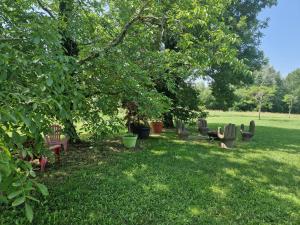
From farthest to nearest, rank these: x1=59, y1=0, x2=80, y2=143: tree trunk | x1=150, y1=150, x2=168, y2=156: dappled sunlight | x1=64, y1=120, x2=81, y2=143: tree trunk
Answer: x1=150, y1=150, x2=168, y2=156: dappled sunlight
x1=59, y1=0, x2=80, y2=143: tree trunk
x1=64, y1=120, x2=81, y2=143: tree trunk

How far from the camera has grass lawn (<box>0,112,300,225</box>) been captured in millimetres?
3764

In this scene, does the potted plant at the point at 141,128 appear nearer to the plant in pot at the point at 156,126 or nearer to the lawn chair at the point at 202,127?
the plant in pot at the point at 156,126

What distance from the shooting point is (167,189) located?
15.5 feet

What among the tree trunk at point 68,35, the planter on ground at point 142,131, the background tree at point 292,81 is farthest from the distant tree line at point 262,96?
the tree trunk at point 68,35

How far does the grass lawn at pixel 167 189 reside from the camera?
3764 mm

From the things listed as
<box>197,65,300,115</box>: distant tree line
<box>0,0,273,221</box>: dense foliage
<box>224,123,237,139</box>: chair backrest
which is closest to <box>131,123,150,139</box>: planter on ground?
<box>224,123,237,139</box>: chair backrest

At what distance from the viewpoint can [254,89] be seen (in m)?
35.0

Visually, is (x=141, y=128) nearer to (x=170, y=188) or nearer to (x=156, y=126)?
(x=156, y=126)

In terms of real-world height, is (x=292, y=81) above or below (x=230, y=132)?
above

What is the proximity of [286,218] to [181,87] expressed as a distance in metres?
8.48

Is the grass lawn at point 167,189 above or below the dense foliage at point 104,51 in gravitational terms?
below

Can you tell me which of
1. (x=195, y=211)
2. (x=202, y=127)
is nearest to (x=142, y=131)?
(x=202, y=127)

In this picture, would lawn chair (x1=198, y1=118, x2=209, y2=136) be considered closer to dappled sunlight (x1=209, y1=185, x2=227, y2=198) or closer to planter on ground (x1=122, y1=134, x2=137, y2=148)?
planter on ground (x1=122, y1=134, x2=137, y2=148)

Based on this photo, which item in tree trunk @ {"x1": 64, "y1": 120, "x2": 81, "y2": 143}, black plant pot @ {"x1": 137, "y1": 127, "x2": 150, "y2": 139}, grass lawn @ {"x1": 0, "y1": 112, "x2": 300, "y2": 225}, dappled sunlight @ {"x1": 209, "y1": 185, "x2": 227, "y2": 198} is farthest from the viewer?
black plant pot @ {"x1": 137, "y1": 127, "x2": 150, "y2": 139}
